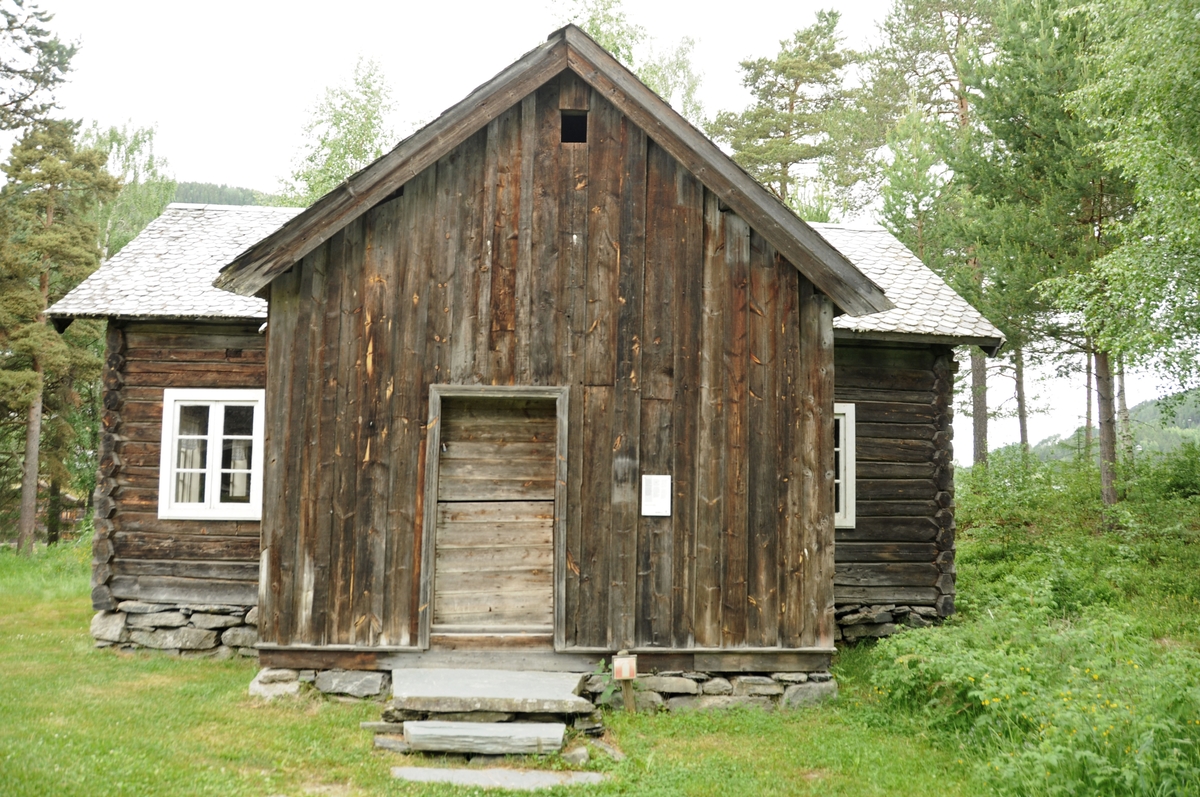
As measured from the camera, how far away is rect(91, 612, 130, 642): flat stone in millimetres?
11070

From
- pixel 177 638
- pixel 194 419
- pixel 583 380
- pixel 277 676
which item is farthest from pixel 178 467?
pixel 583 380

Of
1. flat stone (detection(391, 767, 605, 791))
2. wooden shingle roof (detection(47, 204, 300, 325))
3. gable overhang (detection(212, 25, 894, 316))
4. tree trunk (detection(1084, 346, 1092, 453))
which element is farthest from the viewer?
tree trunk (detection(1084, 346, 1092, 453))

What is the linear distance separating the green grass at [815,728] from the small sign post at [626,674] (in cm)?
18

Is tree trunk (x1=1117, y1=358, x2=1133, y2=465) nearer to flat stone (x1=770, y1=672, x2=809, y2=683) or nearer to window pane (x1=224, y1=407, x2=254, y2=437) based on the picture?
flat stone (x1=770, y1=672, x2=809, y2=683)

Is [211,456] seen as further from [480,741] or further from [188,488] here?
[480,741]

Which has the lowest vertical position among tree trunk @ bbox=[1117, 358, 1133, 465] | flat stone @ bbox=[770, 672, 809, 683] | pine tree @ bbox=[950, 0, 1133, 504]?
flat stone @ bbox=[770, 672, 809, 683]

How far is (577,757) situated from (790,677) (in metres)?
2.66

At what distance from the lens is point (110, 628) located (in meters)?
11.1

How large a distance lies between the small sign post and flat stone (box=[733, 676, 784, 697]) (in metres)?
1.04

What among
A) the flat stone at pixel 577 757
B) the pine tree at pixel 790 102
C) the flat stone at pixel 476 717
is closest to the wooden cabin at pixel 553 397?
the flat stone at pixel 476 717

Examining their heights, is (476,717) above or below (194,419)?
below

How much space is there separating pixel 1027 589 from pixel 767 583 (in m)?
4.20

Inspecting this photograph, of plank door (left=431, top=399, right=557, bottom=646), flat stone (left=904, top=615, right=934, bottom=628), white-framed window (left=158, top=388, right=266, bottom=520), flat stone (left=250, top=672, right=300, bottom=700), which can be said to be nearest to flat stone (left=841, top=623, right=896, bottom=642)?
flat stone (left=904, top=615, right=934, bottom=628)

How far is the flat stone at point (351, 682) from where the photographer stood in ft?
27.7
